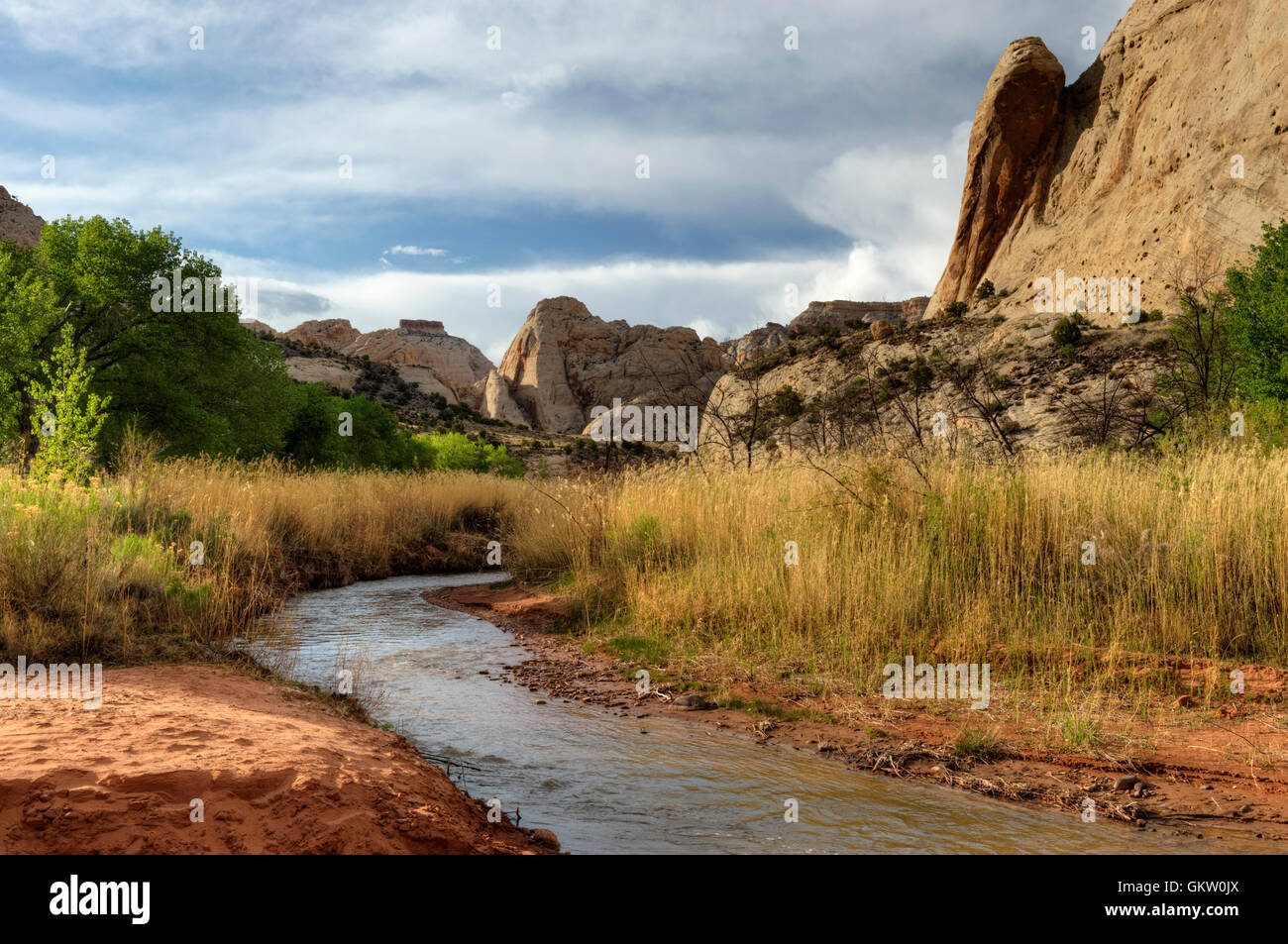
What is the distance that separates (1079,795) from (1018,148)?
44.8 metres

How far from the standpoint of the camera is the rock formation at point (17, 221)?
270 ft

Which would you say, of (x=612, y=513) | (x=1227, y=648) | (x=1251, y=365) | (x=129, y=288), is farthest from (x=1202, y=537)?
(x=129, y=288)

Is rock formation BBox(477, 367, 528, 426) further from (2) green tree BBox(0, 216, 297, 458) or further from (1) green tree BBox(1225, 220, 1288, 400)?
(1) green tree BBox(1225, 220, 1288, 400)

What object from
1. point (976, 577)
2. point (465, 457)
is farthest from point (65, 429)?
point (465, 457)

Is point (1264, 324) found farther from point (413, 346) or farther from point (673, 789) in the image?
point (413, 346)

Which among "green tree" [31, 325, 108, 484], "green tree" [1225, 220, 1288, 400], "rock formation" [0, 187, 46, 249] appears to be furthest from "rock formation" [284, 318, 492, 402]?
"green tree" [31, 325, 108, 484]

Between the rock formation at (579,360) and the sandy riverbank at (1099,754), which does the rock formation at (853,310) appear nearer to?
the rock formation at (579,360)

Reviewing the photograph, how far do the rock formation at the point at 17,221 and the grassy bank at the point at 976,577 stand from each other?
95756 millimetres

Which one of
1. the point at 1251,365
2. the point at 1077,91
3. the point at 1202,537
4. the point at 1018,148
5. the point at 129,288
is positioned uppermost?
the point at 1077,91

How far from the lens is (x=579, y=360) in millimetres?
113438

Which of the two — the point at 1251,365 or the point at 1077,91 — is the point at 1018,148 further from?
the point at 1251,365

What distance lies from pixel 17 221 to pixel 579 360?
6476 cm

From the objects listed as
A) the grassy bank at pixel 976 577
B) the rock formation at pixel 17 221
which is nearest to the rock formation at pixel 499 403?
the rock formation at pixel 17 221
